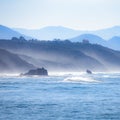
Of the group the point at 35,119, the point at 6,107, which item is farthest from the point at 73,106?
the point at 35,119

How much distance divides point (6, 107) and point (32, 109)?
3492 millimetres

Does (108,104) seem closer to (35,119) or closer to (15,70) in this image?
(35,119)

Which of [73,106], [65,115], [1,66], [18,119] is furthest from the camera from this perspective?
[1,66]

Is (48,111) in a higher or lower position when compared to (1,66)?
lower

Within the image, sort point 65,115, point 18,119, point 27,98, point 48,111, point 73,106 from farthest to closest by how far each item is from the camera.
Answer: point 27,98, point 73,106, point 48,111, point 65,115, point 18,119

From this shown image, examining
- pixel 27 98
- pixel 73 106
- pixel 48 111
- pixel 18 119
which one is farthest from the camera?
pixel 27 98

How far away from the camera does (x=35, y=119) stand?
4531cm

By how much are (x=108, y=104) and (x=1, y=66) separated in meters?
138

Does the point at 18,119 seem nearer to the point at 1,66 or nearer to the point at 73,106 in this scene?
the point at 73,106

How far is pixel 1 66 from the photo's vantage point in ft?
634

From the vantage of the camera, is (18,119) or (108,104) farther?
(108,104)

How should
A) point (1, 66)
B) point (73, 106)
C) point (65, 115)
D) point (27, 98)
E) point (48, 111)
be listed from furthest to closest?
point (1, 66) → point (27, 98) → point (73, 106) → point (48, 111) → point (65, 115)

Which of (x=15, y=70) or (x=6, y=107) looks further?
(x=15, y=70)

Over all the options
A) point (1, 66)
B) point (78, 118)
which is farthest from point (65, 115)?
point (1, 66)
